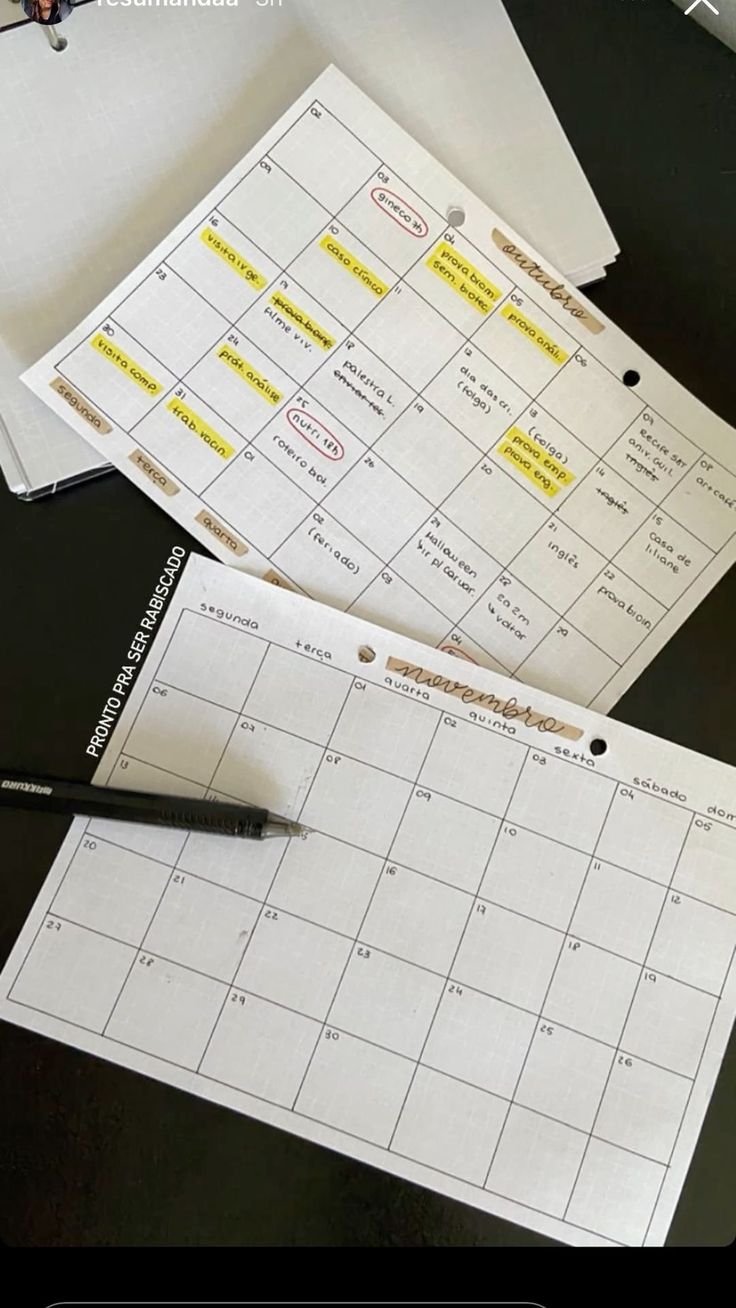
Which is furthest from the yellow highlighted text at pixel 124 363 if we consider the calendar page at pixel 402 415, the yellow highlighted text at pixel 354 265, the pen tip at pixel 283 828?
the pen tip at pixel 283 828

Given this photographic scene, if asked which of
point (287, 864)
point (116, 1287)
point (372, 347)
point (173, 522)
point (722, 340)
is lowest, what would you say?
point (116, 1287)

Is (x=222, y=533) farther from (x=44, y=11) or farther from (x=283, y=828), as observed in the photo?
(x=44, y=11)

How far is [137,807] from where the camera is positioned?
0.49m

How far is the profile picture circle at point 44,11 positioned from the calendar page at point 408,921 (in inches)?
11.2

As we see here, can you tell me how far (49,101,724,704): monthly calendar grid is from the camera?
1.73 feet

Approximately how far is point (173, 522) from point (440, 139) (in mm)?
251

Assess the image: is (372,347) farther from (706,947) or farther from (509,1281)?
(509,1281)

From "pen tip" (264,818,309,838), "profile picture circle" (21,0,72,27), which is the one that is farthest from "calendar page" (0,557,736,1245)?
"profile picture circle" (21,0,72,27)

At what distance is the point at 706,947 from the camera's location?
513 mm

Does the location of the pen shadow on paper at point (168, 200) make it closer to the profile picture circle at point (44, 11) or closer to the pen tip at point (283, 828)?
the profile picture circle at point (44, 11)

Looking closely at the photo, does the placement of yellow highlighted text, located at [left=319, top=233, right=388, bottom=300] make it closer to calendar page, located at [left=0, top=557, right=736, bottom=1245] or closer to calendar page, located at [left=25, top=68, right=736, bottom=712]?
calendar page, located at [left=25, top=68, right=736, bottom=712]

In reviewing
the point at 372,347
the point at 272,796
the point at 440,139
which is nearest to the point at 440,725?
the point at 272,796

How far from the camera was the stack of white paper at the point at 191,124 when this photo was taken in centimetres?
54

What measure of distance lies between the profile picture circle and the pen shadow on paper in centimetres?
8
